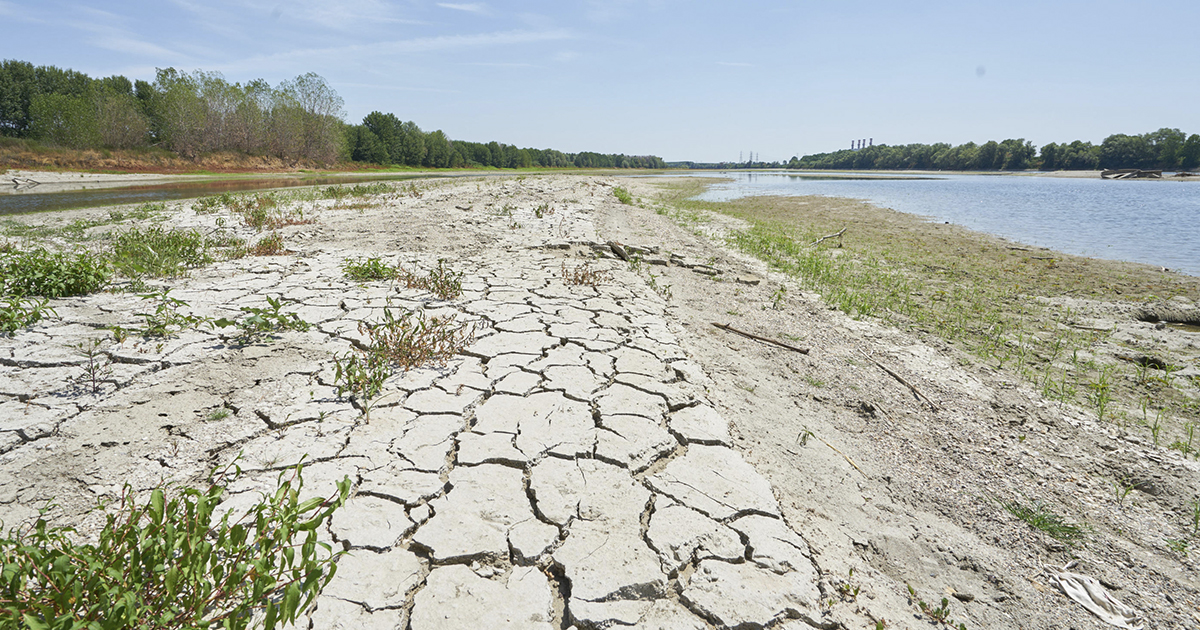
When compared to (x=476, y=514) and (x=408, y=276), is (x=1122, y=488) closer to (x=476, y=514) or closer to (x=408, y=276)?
(x=476, y=514)

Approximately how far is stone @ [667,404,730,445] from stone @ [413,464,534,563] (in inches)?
38.7

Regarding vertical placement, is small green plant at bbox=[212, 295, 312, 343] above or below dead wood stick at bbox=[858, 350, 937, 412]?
above

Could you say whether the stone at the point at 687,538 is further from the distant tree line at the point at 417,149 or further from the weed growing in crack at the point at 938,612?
the distant tree line at the point at 417,149

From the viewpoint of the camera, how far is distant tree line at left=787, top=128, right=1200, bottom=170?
217ft

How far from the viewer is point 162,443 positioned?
248cm

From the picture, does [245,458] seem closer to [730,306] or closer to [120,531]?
[120,531]

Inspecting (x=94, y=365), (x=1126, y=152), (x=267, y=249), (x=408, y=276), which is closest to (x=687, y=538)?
(x=94, y=365)

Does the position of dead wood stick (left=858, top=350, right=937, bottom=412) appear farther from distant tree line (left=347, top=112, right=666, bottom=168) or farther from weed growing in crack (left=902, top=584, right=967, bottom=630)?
distant tree line (left=347, top=112, right=666, bottom=168)

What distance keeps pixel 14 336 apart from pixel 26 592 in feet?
10.9

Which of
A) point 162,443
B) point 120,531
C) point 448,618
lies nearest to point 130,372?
point 162,443

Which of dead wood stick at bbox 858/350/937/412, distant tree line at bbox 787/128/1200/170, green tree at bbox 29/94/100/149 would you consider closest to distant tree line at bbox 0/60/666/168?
green tree at bbox 29/94/100/149

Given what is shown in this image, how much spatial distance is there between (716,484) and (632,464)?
1.38 ft

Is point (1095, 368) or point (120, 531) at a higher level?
point (120, 531)

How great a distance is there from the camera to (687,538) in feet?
6.90
